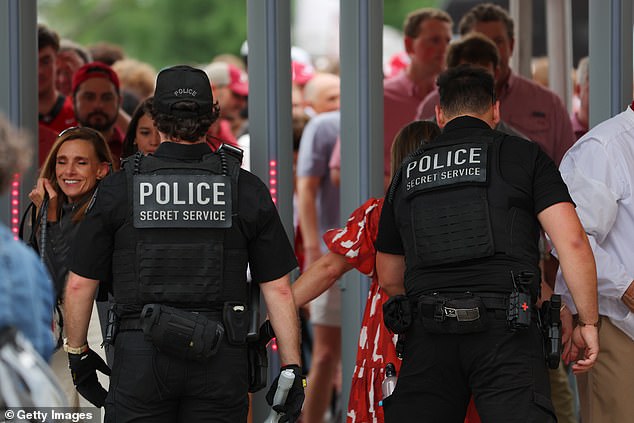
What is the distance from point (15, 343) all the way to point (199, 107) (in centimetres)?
165

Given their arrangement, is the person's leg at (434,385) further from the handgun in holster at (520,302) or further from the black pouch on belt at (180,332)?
the black pouch on belt at (180,332)

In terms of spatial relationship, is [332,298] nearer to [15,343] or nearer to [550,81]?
[550,81]

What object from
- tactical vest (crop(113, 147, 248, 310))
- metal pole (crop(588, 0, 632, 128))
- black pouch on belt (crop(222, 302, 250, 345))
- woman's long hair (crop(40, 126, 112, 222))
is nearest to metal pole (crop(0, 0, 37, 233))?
woman's long hair (crop(40, 126, 112, 222))

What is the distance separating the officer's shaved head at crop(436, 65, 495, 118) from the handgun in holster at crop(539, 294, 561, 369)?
75 cm

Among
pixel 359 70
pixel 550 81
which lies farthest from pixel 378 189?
pixel 550 81

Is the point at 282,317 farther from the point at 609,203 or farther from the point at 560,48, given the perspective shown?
the point at 560,48

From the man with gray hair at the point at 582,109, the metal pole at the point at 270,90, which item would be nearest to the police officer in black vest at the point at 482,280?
the metal pole at the point at 270,90

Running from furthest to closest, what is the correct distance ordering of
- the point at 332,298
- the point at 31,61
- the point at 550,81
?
the point at 550,81 < the point at 332,298 < the point at 31,61

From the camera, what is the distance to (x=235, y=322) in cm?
483

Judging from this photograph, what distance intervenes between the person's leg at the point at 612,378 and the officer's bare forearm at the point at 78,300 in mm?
2091

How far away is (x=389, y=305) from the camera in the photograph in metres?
5.09

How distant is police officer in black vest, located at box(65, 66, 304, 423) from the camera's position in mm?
4750

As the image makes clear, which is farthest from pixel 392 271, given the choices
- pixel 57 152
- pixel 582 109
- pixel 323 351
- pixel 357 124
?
pixel 582 109

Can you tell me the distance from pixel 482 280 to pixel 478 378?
335 millimetres
